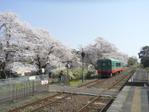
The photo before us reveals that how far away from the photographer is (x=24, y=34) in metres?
42.2

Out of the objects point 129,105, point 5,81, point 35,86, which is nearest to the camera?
point 129,105

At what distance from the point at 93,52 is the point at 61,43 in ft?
82.7

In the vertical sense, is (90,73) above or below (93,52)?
below

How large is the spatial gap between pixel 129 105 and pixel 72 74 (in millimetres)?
27042

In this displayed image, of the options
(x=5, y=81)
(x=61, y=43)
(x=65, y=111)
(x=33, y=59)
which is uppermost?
(x=61, y=43)

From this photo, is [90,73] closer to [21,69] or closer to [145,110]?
[21,69]

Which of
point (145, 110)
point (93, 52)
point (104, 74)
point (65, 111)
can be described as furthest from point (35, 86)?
point (93, 52)

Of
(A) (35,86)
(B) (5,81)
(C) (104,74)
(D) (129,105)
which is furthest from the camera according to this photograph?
(C) (104,74)

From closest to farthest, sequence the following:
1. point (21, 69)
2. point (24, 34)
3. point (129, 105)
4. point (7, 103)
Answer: point (129, 105), point (7, 103), point (21, 69), point (24, 34)

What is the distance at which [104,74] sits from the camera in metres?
50.1

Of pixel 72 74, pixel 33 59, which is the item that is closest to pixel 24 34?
pixel 33 59

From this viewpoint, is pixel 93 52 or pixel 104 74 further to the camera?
pixel 93 52

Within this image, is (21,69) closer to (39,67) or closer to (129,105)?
(39,67)

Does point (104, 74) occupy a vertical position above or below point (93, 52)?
below
